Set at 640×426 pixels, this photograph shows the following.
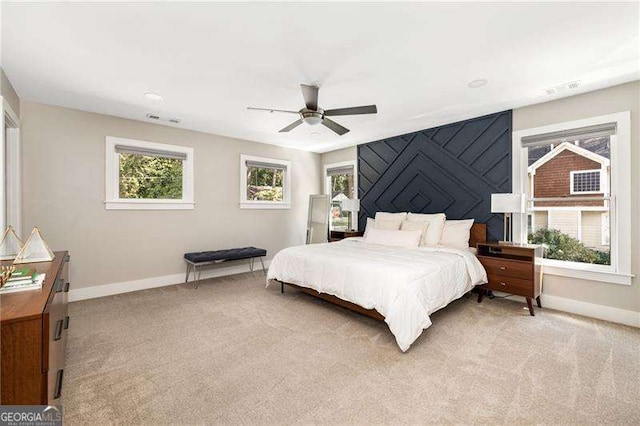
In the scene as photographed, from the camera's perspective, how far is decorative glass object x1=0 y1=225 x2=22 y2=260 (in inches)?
90.1

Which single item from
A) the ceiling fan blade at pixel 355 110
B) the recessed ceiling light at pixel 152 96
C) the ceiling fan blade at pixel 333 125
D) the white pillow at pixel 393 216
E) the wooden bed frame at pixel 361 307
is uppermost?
the recessed ceiling light at pixel 152 96

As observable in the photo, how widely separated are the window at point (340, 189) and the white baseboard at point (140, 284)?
235cm

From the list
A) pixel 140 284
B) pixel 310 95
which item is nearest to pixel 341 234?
pixel 310 95

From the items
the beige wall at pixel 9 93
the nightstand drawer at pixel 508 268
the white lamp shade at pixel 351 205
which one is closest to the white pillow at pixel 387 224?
the white lamp shade at pixel 351 205

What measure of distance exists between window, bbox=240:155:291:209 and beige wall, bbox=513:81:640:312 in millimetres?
4211

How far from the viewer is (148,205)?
4.43 metres

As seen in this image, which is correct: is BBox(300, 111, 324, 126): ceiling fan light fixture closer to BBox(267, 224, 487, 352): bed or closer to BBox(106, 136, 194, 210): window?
BBox(267, 224, 487, 352): bed

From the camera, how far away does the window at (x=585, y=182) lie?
3.33m

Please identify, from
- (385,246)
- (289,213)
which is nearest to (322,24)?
(385,246)

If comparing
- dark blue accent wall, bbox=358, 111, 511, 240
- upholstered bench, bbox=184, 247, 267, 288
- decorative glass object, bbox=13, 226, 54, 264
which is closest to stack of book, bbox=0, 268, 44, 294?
decorative glass object, bbox=13, 226, 54, 264

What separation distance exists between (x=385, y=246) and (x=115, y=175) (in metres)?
4.04

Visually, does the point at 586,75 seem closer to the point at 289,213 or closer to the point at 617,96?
the point at 617,96

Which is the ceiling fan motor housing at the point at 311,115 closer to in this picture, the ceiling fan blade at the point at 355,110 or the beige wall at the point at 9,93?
the ceiling fan blade at the point at 355,110

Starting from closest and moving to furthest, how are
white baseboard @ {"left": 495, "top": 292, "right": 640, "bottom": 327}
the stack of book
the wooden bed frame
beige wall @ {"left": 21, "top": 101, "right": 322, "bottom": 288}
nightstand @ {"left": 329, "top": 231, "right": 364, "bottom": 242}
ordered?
the stack of book
the wooden bed frame
white baseboard @ {"left": 495, "top": 292, "right": 640, "bottom": 327}
beige wall @ {"left": 21, "top": 101, "right": 322, "bottom": 288}
nightstand @ {"left": 329, "top": 231, "right": 364, "bottom": 242}
